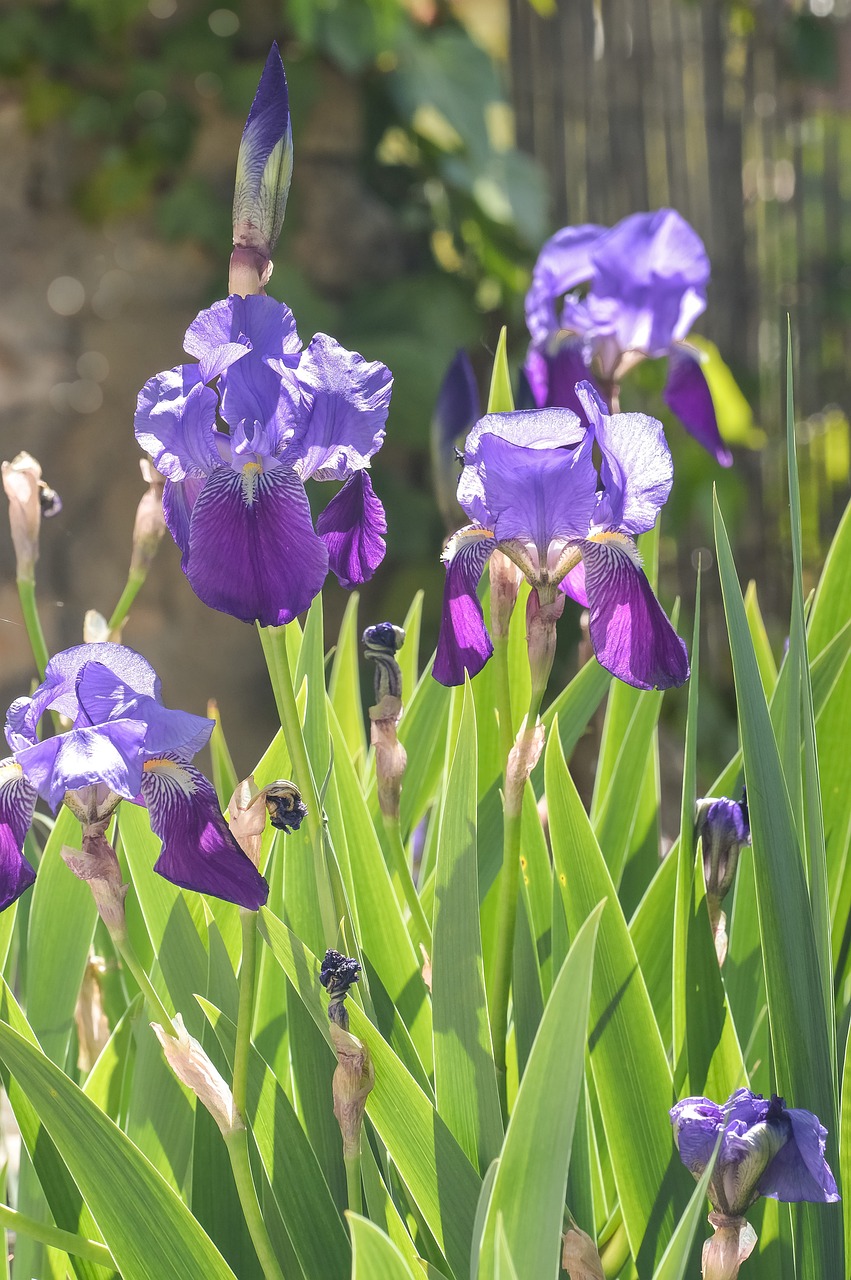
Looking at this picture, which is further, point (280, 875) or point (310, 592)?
point (280, 875)

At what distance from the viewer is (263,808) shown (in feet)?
1.67

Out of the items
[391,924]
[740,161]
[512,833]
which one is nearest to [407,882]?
[391,924]

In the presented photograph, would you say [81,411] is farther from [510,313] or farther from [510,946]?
[510,946]

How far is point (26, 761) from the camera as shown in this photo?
1.62 feet

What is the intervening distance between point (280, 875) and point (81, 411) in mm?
2113

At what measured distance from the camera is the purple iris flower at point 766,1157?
48cm

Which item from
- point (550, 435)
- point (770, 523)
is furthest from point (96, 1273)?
point (770, 523)

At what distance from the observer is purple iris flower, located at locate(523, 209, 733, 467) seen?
3.42 ft

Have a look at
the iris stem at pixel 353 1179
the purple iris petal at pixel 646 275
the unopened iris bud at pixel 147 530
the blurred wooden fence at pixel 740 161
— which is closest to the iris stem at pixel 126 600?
the unopened iris bud at pixel 147 530

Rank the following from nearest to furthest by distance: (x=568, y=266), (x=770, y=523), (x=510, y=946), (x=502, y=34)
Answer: (x=510, y=946), (x=568, y=266), (x=502, y=34), (x=770, y=523)

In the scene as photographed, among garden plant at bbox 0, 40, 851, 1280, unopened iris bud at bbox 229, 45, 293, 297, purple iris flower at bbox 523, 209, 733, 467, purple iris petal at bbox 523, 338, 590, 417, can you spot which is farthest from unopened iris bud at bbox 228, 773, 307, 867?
purple iris flower at bbox 523, 209, 733, 467

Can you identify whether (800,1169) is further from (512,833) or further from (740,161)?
(740,161)

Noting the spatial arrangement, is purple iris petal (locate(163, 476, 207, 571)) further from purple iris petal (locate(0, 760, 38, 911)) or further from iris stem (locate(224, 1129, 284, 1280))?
iris stem (locate(224, 1129, 284, 1280))

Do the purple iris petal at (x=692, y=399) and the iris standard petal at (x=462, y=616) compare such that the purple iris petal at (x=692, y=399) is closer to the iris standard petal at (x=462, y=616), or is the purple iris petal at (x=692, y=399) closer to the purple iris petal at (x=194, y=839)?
the iris standard petal at (x=462, y=616)
